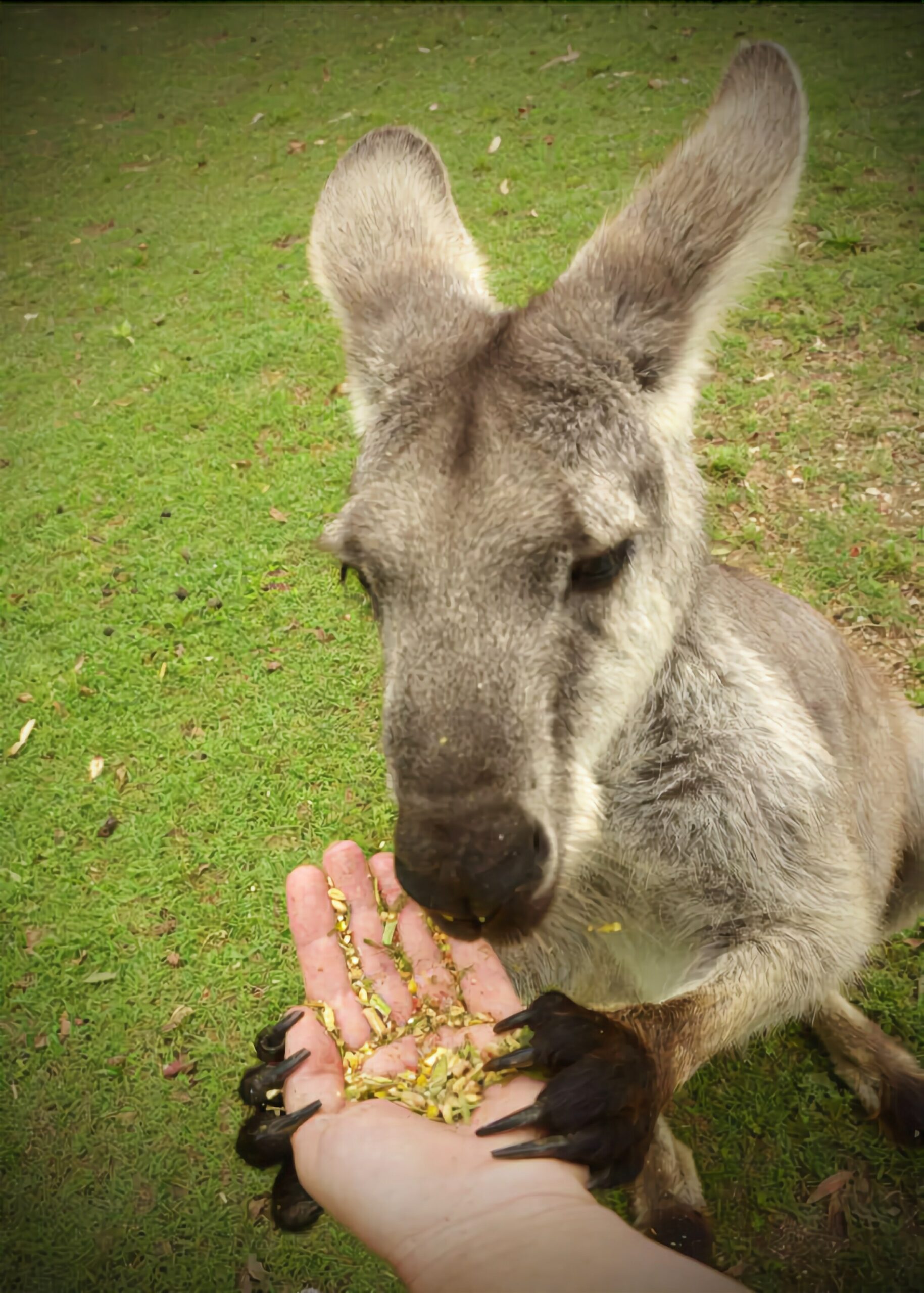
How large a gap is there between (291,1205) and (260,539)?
10.6 ft

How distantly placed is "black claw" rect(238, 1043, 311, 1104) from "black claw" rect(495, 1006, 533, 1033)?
595mm

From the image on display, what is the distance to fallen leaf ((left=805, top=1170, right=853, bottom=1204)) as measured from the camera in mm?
2631

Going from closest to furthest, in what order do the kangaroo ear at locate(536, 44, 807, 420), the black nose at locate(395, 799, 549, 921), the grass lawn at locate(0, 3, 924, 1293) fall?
the black nose at locate(395, 799, 549, 921) → the kangaroo ear at locate(536, 44, 807, 420) → the grass lawn at locate(0, 3, 924, 1293)

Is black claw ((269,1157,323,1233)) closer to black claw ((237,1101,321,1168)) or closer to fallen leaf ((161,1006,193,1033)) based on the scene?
black claw ((237,1101,321,1168))

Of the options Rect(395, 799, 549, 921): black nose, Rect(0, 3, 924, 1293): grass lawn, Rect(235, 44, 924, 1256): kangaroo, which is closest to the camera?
Rect(395, 799, 549, 921): black nose

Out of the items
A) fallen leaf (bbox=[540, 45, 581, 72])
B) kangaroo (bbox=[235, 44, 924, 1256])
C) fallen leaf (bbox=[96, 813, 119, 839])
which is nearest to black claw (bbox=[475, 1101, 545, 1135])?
kangaroo (bbox=[235, 44, 924, 1256])

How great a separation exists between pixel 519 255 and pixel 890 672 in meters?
3.60

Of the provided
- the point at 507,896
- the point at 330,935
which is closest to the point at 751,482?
the point at 330,935

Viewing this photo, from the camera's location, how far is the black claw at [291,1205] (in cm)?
218

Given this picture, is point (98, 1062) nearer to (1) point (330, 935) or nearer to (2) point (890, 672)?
(1) point (330, 935)

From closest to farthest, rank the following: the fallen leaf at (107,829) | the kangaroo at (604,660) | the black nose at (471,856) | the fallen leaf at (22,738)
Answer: the black nose at (471,856), the kangaroo at (604,660), the fallen leaf at (107,829), the fallen leaf at (22,738)

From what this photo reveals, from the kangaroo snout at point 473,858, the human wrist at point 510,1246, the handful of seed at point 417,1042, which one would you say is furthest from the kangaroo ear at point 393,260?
the human wrist at point 510,1246

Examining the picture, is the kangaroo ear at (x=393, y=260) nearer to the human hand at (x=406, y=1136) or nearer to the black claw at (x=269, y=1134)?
the human hand at (x=406, y=1136)

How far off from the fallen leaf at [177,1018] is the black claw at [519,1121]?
6.14 ft
